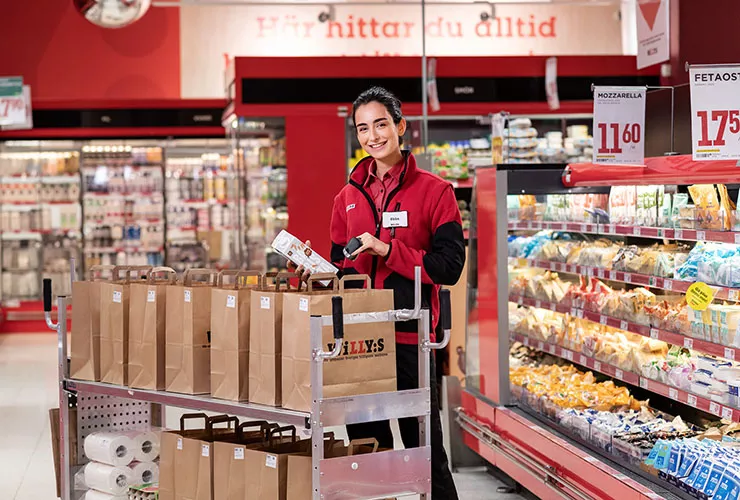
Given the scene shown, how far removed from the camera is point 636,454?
4.17m

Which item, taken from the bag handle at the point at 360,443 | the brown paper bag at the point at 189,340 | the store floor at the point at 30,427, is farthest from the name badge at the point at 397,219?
the store floor at the point at 30,427

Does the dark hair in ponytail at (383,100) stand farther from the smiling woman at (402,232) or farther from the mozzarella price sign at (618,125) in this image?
the mozzarella price sign at (618,125)

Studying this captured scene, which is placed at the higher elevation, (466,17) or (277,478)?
(466,17)

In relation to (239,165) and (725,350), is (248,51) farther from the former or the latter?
(725,350)

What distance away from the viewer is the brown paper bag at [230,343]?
345 centimetres

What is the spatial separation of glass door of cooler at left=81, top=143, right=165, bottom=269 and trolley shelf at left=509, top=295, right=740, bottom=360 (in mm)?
9168

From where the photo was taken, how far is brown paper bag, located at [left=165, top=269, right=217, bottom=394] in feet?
11.9

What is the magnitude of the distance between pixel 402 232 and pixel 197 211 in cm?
1063

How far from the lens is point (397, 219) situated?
3.80 m

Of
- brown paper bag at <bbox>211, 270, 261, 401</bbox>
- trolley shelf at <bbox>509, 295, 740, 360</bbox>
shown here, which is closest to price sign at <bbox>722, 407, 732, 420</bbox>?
trolley shelf at <bbox>509, 295, 740, 360</bbox>

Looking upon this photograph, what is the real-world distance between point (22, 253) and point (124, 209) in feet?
4.76

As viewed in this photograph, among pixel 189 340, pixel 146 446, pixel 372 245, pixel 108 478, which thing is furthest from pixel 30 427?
pixel 372 245

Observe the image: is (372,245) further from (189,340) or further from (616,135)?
(616,135)

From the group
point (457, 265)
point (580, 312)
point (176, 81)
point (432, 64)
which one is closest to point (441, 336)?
point (457, 265)
